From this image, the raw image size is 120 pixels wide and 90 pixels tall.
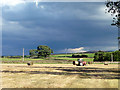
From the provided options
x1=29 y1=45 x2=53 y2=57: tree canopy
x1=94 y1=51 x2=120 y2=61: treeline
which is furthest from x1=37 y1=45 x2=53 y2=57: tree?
x1=94 y1=51 x2=120 y2=61: treeline

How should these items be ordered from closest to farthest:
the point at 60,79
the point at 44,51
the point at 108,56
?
the point at 60,79 < the point at 108,56 < the point at 44,51

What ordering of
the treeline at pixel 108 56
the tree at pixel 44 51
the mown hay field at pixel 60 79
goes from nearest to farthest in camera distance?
the mown hay field at pixel 60 79 → the treeline at pixel 108 56 → the tree at pixel 44 51

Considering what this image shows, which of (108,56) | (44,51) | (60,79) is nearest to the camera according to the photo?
(60,79)

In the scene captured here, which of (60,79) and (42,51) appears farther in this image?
(42,51)

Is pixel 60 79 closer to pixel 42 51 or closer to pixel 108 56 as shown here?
pixel 108 56

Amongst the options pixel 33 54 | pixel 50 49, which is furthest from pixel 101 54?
pixel 33 54

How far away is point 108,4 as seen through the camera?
26.2m

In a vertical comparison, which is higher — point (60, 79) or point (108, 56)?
point (60, 79)

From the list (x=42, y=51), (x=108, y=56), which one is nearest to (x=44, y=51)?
(x=42, y=51)

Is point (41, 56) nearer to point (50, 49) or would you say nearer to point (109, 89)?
point (50, 49)

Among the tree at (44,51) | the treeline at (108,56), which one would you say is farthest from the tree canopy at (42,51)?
the treeline at (108,56)

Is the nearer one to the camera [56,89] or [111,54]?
[56,89]

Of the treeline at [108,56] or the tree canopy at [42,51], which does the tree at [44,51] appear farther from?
the treeline at [108,56]

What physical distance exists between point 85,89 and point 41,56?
296 feet
